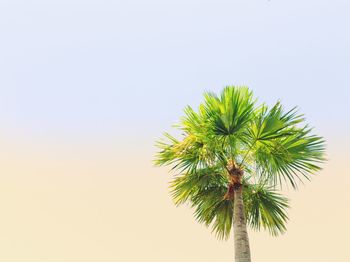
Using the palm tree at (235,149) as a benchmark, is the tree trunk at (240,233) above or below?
below

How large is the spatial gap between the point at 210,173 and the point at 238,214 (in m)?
1.27

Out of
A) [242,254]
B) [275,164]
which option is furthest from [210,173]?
[242,254]

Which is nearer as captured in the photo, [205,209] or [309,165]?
[309,165]

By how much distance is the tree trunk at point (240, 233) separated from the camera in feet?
25.9

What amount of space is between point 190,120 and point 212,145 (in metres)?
0.79

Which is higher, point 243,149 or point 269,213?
point 243,149

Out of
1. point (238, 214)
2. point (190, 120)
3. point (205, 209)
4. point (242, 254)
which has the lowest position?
point (242, 254)

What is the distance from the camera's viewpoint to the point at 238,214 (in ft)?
27.5

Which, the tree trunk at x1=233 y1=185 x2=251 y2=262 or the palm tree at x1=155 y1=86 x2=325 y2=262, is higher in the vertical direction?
the palm tree at x1=155 y1=86 x2=325 y2=262

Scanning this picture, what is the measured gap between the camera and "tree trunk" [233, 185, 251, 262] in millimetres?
7906

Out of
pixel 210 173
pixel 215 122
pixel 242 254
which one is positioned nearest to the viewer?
pixel 242 254

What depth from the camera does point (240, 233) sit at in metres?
8.12

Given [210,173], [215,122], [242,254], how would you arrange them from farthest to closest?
[210,173]
[215,122]
[242,254]

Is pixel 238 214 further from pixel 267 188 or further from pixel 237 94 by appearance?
pixel 237 94
